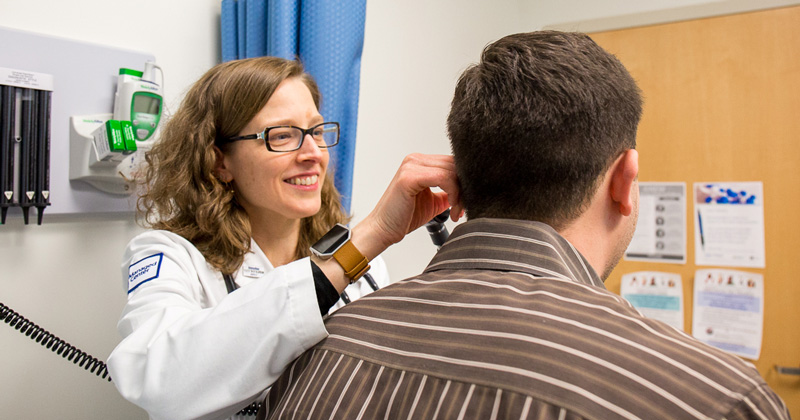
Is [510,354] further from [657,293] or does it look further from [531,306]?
[657,293]

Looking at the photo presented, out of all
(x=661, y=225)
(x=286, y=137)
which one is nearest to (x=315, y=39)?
(x=286, y=137)

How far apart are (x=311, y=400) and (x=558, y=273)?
12.9 inches

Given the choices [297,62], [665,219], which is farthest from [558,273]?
[665,219]

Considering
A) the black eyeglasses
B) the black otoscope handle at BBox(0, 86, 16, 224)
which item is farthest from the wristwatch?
the black otoscope handle at BBox(0, 86, 16, 224)

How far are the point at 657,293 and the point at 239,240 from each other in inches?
77.3

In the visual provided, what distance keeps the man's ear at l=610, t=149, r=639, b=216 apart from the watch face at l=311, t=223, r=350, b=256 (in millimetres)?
411

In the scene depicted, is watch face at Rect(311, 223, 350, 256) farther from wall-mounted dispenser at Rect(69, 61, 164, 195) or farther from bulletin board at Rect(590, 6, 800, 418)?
bulletin board at Rect(590, 6, 800, 418)

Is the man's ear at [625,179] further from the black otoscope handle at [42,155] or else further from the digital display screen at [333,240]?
the black otoscope handle at [42,155]

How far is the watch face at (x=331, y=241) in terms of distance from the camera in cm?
86

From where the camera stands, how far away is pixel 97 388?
1.24 meters

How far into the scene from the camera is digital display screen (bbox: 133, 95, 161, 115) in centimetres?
119

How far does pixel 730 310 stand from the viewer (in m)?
2.28

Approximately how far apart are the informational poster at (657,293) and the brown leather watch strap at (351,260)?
6.00 ft

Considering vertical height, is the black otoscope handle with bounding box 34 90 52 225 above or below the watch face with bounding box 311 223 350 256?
above
